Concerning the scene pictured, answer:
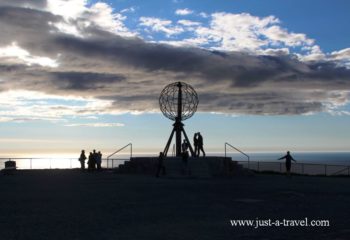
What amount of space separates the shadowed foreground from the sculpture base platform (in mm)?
9376

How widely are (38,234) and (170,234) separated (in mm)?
2640

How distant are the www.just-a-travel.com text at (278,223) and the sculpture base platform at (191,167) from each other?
1715 centimetres

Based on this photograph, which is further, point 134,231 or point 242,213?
point 242,213

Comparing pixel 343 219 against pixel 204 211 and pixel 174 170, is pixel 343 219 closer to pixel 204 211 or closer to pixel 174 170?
pixel 204 211

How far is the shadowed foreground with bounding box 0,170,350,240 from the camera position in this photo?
34.4 ft

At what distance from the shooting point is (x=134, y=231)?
10688 millimetres

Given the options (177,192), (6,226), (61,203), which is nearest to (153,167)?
(177,192)

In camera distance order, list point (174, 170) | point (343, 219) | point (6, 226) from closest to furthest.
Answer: point (6, 226)
point (343, 219)
point (174, 170)

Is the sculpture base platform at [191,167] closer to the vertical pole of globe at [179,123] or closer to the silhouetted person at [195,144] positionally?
the silhouetted person at [195,144]

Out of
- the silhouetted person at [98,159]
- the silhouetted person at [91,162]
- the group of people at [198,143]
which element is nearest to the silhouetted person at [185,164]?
the group of people at [198,143]

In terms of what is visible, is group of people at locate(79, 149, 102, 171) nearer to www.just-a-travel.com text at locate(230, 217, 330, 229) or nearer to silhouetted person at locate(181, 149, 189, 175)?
silhouetted person at locate(181, 149, 189, 175)

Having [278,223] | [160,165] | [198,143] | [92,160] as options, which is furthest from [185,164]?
[278,223]

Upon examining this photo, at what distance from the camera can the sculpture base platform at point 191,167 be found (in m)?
29.9

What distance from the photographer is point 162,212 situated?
13.6 meters
